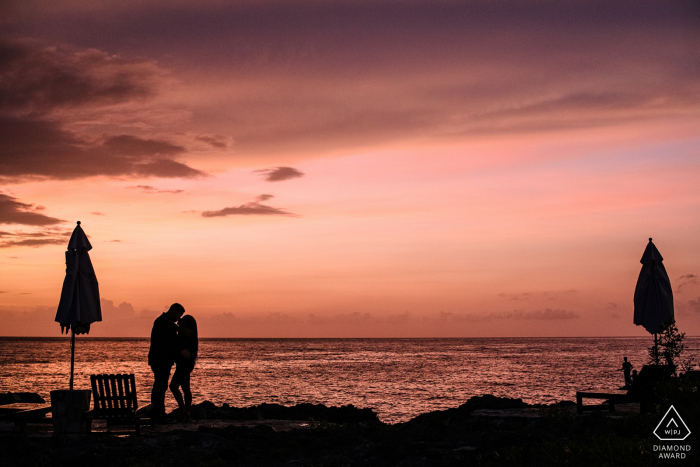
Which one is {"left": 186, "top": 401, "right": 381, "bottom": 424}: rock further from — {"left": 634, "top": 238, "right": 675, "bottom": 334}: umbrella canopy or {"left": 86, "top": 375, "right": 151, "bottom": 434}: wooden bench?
{"left": 634, "top": 238, "right": 675, "bottom": 334}: umbrella canopy

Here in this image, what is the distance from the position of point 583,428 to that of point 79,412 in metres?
8.53

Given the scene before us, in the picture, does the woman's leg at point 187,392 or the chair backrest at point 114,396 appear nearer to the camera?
the chair backrest at point 114,396

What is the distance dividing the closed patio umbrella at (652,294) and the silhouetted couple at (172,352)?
36.5 feet

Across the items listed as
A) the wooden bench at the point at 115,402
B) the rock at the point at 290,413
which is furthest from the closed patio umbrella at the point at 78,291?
the rock at the point at 290,413

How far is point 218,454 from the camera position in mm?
9008

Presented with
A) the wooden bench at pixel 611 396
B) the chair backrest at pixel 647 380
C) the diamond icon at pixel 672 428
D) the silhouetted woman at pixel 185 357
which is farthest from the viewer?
the wooden bench at pixel 611 396

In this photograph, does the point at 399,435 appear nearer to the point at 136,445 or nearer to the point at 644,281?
the point at 136,445

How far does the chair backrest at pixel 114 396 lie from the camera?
405 inches

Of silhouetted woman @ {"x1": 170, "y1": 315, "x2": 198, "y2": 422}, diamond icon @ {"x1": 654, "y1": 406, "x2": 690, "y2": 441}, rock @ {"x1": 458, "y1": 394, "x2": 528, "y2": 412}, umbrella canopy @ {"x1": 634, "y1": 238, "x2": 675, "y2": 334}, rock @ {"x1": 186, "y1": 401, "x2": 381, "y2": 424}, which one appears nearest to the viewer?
diamond icon @ {"x1": 654, "y1": 406, "x2": 690, "y2": 441}

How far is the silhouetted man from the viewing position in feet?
37.6

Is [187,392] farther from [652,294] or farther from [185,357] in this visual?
[652,294]

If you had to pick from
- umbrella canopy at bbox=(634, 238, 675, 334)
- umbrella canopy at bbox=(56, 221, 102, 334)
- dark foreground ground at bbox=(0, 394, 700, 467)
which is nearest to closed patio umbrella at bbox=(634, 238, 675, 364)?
umbrella canopy at bbox=(634, 238, 675, 334)

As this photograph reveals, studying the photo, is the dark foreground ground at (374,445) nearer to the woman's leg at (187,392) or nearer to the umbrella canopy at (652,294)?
the woman's leg at (187,392)

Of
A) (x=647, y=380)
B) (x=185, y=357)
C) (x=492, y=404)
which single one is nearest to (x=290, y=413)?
(x=185, y=357)
